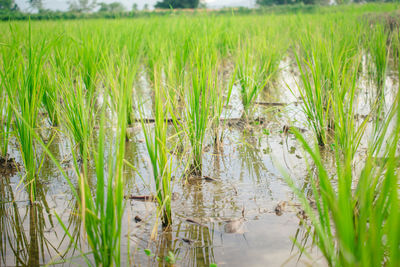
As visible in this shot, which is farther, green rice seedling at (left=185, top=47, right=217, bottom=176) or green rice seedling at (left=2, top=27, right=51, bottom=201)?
green rice seedling at (left=185, top=47, right=217, bottom=176)

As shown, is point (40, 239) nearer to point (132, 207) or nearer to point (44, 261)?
point (44, 261)

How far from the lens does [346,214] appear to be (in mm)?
790

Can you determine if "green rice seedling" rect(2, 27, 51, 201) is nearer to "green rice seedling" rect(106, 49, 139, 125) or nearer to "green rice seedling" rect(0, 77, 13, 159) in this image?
"green rice seedling" rect(0, 77, 13, 159)

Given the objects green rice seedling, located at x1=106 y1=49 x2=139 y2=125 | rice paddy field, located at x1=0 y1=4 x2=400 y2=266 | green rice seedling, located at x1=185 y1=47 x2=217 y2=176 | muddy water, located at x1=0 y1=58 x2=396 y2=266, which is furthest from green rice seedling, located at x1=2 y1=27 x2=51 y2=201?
green rice seedling, located at x1=185 y1=47 x2=217 y2=176

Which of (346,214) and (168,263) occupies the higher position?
(346,214)

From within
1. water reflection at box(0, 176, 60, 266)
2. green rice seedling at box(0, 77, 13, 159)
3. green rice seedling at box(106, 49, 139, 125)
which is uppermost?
green rice seedling at box(106, 49, 139, 125)

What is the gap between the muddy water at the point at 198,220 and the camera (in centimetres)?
126

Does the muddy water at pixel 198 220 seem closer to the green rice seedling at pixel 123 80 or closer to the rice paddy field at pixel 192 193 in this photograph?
the rice paddy field at pixel 192 193

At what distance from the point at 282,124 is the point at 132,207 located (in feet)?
5.09

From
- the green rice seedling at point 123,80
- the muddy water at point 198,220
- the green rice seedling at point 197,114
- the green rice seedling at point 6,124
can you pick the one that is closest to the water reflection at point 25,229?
the muddy water at point 198,220

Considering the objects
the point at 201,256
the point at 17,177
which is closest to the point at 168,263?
the point at 201,256

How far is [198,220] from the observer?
4.89 ft

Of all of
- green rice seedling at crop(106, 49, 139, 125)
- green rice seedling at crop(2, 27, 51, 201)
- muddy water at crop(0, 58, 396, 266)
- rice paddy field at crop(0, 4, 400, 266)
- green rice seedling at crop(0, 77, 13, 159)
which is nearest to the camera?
rice paddy field at crop(0, 4, 400, 266)

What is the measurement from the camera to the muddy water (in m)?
1.26
